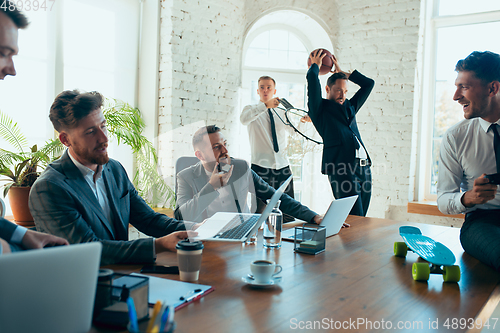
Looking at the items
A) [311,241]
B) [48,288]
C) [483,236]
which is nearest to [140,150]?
[311,241]

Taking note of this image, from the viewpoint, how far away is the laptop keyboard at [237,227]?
1.47 metres

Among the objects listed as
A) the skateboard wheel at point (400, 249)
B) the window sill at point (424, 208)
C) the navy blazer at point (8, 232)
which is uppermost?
the navy blazer at point (8, 232)

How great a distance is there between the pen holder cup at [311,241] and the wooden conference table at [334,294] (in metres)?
0.03

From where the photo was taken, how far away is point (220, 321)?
775mm

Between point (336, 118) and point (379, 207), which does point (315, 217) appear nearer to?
point (336, 118)

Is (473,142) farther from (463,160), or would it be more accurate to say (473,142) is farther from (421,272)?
(421,272)

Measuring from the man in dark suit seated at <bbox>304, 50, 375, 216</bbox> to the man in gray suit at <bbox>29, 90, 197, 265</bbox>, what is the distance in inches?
62.3

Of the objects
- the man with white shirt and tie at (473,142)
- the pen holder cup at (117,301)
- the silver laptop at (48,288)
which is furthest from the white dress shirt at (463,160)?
the silver laptop at (48,288)

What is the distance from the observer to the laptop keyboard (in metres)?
1.47

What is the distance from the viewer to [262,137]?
146 inches

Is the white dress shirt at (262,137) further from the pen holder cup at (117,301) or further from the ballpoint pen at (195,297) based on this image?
the pen holder cup at (117,301)

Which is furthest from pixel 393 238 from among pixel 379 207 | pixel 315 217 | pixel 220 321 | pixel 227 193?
pixel 379 207

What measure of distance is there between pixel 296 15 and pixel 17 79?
2.99 m

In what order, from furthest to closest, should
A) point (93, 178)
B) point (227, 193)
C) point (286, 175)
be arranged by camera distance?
point (286, 175), point (227, 193), point (93, 178)
